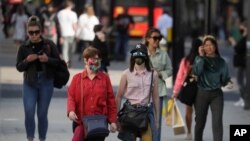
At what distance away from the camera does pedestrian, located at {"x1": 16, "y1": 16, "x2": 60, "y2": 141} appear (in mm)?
13484

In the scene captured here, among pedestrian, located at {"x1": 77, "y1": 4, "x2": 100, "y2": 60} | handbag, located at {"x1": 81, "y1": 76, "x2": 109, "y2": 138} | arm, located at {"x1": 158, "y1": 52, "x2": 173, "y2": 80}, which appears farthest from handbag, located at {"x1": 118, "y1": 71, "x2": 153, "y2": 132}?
pedestrian, located at {"x1": 77, "y1": 4, "x2": 100, "y2": 60}

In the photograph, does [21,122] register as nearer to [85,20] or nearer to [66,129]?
[66,129]

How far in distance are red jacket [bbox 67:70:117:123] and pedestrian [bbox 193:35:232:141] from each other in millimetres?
2836

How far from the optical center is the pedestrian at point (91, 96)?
11.3 m

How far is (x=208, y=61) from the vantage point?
46.1ft

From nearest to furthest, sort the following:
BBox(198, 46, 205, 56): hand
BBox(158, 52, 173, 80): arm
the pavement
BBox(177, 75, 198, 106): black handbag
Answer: BBox(158, 52, 173, 80): arm, BBox(198, 46, 205, 56): hand, BBox(177, 75, 198, 106): black handbag, the pavement

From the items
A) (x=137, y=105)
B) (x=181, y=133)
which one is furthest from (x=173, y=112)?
(x=137, y=105)

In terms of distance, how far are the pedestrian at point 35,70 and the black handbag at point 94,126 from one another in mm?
2384

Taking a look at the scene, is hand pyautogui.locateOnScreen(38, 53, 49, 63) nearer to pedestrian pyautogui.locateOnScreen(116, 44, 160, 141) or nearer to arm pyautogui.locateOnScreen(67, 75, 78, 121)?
pedestrian pyautogui.locateOnScreen(116, 44, 160, 141)

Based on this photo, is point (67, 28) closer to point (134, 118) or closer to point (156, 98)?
point (156, 98)

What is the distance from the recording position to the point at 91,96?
1126cm

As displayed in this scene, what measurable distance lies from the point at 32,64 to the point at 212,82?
2.45 metres

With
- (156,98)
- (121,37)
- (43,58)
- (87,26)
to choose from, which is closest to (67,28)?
(87,26)

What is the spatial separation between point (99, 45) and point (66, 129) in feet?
5.60
